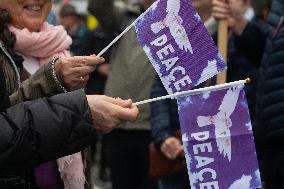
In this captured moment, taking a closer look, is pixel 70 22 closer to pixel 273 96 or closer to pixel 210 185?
pixel 273 96

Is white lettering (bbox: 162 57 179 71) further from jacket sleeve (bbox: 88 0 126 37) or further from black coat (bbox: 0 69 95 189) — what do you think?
jacket sleeve (bbox: 88 0 126 37)

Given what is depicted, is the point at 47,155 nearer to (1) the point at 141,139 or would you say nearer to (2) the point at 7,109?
(2) the point at 7,109

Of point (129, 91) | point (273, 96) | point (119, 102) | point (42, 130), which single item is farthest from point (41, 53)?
point (129, 91)

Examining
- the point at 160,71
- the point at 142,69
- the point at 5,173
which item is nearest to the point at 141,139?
the point at 142,69

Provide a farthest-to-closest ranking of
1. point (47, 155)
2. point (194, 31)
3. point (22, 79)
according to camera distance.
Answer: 1. point (22, 79)
2. point (194, 31)
3. point (47, 155)

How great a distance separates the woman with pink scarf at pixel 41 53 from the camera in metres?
2.49

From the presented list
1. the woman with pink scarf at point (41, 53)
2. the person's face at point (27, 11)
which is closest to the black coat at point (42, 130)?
the woman with pink scarf at point (41, 53)

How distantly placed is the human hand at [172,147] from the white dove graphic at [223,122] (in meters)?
1.63

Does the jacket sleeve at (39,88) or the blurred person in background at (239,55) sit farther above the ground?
the blurred person in background at (239,55)

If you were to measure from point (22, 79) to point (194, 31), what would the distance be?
2.33 feet

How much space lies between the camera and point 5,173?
2.06 m

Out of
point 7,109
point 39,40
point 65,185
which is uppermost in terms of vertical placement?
point 39,40

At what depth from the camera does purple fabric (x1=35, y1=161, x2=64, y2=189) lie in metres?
2.70

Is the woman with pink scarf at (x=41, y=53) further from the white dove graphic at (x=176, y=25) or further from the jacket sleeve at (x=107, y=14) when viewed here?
the jacket sleeve at (x=107, y=14)
